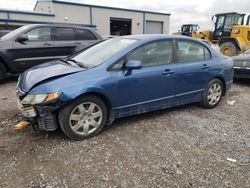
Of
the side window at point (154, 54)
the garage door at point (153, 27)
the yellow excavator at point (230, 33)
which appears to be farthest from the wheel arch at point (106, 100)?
the garage door at point (153, 27)

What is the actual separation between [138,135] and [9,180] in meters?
1.85

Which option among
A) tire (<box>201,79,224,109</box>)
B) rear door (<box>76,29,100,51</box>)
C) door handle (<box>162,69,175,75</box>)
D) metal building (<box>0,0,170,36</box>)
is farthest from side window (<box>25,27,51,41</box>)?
metal building (<box>0,0,170,36</box>)

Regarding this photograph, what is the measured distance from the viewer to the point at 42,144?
325 centimetres

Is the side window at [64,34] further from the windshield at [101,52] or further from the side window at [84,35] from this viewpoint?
the windshield at [101,52]

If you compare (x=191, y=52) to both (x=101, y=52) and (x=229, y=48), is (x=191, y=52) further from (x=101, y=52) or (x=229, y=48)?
(x=229, y=48)

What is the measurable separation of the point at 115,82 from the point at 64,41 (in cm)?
442

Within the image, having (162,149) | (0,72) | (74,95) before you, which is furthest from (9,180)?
(0,72)

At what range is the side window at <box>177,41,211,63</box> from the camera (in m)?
4.35

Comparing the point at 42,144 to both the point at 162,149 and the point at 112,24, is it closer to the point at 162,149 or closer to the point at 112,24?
the point at 162,149

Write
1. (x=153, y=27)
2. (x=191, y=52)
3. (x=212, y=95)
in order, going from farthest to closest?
(x=153, y=27) → (x=212, y=95) → (x=191, y=52)

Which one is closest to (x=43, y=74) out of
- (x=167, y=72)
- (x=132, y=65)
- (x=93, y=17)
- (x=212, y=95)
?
(x=132, y=65)

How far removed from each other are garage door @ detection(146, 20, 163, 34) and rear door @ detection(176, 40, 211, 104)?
24.6 metres

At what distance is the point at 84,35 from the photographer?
7.66m

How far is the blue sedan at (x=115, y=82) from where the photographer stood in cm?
319
